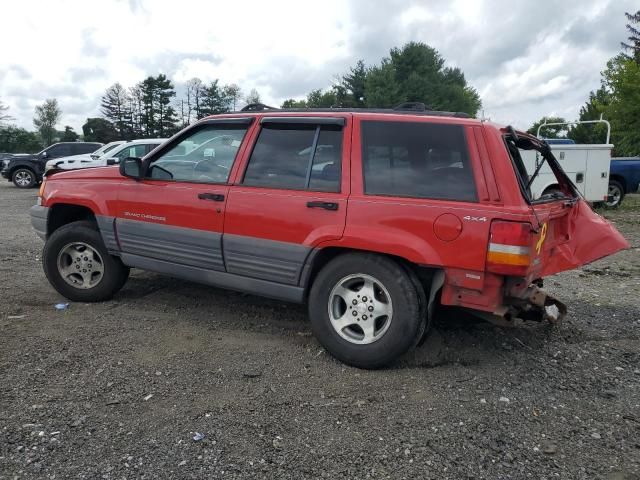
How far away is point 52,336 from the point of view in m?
4.04

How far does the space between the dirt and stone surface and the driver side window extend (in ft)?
4.11

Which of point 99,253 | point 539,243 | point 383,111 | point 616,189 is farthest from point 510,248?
point 616,189

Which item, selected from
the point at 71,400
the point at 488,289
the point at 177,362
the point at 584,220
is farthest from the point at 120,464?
the point at 584,220

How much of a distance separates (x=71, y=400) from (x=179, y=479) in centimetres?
107

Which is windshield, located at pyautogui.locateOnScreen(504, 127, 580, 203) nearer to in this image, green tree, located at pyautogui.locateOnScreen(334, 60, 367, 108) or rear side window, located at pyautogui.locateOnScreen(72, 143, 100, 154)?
rear side window, located at pyautogui.locateOnScreen(72, 143, 100, 154)

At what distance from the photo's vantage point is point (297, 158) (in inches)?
153

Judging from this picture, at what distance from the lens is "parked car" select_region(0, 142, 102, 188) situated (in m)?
20.0

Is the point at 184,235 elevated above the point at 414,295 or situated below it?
above

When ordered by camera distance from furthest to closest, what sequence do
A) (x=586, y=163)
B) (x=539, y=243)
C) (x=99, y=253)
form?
(x=586, y=163) < (x=99, y=253) < (x=539, y=243)

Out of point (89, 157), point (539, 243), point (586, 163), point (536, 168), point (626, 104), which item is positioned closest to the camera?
point (539, 243)

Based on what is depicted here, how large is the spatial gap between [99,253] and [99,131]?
71840mm

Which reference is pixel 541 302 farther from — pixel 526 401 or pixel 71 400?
pixel 71 400

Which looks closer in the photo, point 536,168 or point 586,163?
point 536,168

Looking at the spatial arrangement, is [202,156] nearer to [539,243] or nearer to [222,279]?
[222,279]
